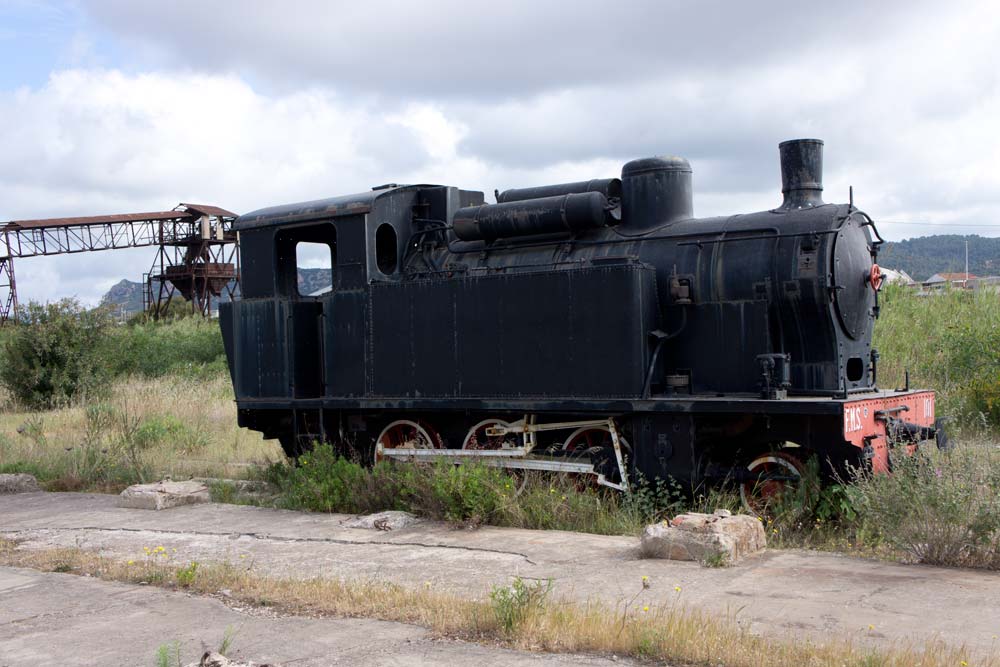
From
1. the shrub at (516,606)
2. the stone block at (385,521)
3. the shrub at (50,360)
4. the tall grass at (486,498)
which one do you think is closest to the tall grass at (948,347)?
the tall grass at (486,498)

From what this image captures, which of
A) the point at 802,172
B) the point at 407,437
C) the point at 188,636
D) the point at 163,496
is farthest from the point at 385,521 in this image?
the point at 802,172

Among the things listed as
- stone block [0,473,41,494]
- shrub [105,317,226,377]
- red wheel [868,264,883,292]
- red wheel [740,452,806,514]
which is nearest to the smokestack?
red wheel [868,264,883,292]

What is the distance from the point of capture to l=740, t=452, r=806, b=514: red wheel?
26.2 feet

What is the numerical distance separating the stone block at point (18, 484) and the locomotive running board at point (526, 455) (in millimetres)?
5349

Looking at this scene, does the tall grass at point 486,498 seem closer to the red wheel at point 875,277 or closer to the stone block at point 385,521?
the stone block at point 385,521

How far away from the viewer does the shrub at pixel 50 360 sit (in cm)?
2259

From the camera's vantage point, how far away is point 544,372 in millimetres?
9141

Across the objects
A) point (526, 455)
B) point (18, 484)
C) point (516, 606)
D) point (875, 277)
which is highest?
point (875, 277)

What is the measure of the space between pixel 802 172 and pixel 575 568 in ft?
14.2

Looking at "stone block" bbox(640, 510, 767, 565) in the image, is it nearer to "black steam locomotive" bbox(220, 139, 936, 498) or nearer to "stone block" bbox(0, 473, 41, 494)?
"black steam locomotive" bbox(220, 139, 936, 498)

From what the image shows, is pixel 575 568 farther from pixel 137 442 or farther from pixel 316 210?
pixel 137 442

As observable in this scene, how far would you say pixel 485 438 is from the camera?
992cm

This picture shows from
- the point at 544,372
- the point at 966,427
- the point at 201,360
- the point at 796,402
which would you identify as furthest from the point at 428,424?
the point at 201,360

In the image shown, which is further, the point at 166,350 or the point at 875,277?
the point at 166,350
